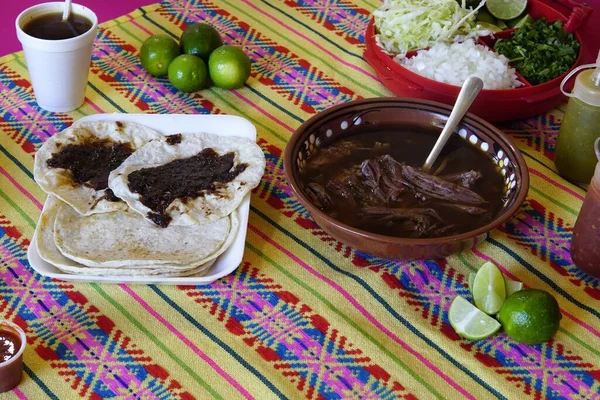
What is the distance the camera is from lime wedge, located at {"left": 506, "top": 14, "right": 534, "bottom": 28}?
9.64 ft

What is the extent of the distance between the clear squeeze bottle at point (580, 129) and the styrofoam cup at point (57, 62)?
1576 mm

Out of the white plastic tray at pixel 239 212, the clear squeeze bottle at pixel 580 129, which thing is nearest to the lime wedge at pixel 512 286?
the clear squeeze bottle at pixel 580 129

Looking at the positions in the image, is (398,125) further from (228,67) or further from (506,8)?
(506,8)

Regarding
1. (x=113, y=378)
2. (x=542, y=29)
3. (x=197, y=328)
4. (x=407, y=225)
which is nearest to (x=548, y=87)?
(x=542, y=29)

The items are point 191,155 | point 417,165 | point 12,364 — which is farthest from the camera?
point 191,155

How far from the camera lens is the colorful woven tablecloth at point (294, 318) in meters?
1.84

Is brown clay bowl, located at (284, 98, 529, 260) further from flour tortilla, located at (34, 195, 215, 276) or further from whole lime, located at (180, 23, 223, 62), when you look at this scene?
whole lime, located at (180, 23, 223, 62)

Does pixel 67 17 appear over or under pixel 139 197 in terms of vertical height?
over

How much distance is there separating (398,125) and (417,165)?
0.61 ft

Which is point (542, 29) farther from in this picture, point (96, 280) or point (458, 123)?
point (96, 280)

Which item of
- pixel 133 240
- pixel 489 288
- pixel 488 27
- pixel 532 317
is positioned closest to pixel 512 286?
pixel 489 288

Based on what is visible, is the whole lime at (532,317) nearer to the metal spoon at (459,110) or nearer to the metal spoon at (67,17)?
the metal spoon at (459,110)

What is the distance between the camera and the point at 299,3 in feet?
10.9

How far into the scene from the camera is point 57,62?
2533mm
